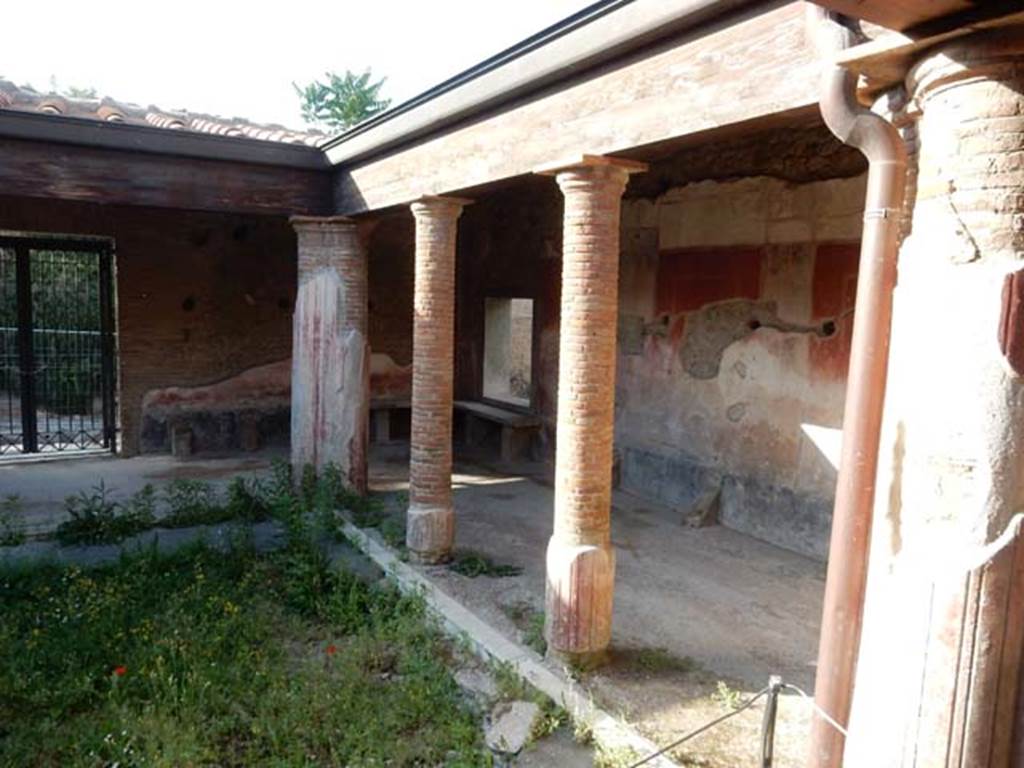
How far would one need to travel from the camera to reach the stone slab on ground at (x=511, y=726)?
3.77m

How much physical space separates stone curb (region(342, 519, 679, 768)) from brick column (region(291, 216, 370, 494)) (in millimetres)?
1477

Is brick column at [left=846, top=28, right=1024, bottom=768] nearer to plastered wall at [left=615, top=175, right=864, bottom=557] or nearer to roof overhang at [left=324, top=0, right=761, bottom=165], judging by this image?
roof overhang at [left=324, top=0, right=761, bottom=165]

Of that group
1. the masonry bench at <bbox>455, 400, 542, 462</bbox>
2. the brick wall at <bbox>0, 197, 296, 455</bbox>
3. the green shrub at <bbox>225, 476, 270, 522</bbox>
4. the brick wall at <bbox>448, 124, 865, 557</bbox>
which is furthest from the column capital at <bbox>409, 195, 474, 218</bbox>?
the brick wall at <bbox>0, 197, 296, 455</bbox>

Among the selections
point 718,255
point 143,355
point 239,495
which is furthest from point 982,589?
point 143,355

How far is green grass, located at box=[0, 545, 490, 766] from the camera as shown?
3797 millimetres

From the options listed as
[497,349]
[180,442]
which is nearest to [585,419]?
[180,442]

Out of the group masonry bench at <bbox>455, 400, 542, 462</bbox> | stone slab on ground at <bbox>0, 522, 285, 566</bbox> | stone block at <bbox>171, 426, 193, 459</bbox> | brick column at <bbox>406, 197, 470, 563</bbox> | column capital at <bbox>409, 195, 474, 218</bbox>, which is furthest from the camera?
masonry bench at <bbox>455, 400, 542, 462</bbox>

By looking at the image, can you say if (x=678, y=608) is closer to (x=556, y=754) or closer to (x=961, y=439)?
(x=556, y=754)

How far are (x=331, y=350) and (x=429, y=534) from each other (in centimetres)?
240

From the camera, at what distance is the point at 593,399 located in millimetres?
4277

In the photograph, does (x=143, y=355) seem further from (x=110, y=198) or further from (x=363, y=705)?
(x=363, y=705)

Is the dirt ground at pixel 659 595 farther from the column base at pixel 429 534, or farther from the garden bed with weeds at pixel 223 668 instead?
the garden bed with weeds at pixel 223 668

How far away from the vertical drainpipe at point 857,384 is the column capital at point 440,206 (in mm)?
3351

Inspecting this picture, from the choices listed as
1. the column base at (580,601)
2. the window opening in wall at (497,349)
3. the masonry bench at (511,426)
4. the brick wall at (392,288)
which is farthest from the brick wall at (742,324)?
the column base at (580,601)
